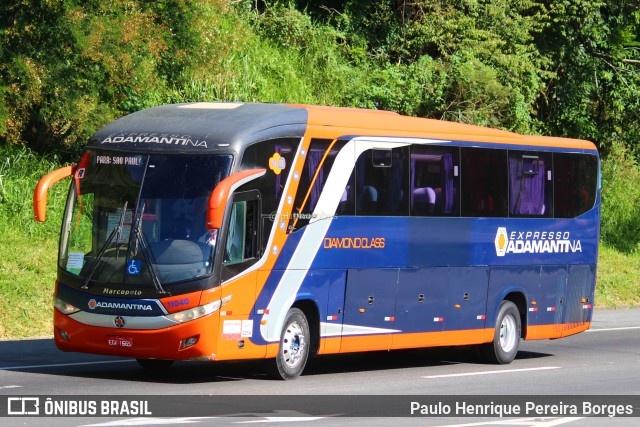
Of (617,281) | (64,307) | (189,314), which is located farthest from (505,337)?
(617,281)

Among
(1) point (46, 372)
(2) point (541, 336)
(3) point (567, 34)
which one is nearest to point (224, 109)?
(1) point (46, 372)

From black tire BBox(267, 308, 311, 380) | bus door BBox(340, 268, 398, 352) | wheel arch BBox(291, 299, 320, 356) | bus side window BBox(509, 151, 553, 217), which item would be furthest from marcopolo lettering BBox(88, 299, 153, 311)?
bus side window BBox(509, 151, 553, 217)

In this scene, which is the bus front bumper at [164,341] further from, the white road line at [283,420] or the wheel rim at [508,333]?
the wheel rim at [508,333]

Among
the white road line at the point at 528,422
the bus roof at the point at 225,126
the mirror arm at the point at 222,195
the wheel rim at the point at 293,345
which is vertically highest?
the bus roof at the point at 225,126

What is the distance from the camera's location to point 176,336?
45.0 feet

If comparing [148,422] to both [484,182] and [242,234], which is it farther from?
[484,182]

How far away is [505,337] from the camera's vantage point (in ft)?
62.2

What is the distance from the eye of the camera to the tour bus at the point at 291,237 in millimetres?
13914

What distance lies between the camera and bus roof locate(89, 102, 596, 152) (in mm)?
14320

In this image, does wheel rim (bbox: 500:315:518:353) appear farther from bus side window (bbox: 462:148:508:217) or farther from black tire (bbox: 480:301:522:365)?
bus side window (bbox: 462:148:508:217)

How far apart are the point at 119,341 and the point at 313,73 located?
18714mm

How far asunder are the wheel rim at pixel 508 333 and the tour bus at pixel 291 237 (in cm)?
3

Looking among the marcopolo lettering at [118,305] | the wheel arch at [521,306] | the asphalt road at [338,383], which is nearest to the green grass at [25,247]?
the asphalt road at [338,383]

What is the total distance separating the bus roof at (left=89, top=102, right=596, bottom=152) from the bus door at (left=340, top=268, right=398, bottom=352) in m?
1.88
